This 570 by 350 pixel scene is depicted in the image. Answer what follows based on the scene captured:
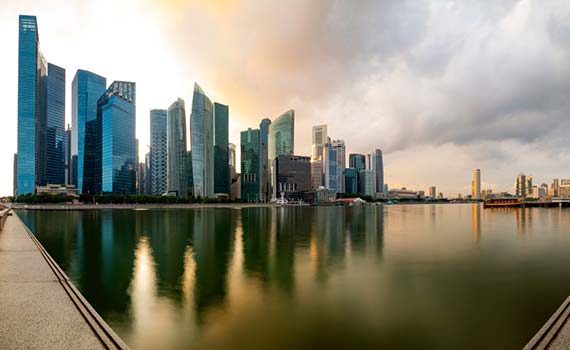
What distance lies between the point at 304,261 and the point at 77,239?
105ft

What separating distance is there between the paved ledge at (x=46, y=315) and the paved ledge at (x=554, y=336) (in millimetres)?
12958

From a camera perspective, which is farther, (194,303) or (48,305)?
(194,303)

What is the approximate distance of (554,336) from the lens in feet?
34.2

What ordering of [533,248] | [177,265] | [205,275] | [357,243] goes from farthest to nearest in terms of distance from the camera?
[357,243] → [533,248] → [177,265] → [205,275]

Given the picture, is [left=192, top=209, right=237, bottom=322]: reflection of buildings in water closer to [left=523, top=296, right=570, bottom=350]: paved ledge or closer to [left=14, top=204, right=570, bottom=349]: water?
[left=14, top=204, right=570, bottom=349]: water

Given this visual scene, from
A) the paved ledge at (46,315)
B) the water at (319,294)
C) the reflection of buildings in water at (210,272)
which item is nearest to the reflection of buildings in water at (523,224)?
the water at (319,294)

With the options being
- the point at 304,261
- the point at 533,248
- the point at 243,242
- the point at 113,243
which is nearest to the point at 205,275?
the point at 304,261

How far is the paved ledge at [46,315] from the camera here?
9.56m

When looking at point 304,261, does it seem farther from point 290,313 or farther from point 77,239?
point 77,239

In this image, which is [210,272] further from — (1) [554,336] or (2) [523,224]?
(2) [523,224]

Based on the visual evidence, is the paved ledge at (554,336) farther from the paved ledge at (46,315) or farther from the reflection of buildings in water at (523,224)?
the reflection of buildings in water at (523,224)

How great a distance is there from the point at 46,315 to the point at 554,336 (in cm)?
1818

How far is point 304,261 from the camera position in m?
26.9

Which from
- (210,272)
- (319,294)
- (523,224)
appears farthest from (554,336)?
(523,224)
